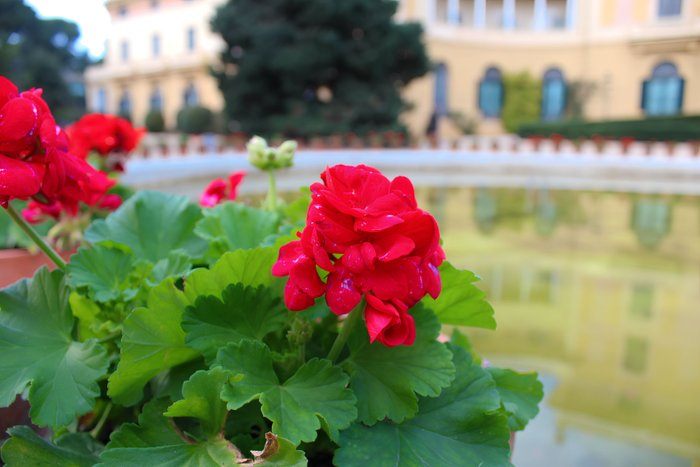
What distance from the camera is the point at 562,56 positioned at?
2095 centimetres

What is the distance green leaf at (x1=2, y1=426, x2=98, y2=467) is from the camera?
584 millimetres

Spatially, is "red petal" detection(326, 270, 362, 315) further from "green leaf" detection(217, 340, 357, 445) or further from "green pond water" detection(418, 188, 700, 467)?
"green pond water" detection(418, 188, 700, 467)

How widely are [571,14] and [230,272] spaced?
74.8 ft

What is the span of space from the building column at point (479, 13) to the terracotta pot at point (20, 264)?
21.4 m

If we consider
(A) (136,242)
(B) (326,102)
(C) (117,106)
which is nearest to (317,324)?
(A) (136,242)

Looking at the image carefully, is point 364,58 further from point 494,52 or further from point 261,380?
point 261,380

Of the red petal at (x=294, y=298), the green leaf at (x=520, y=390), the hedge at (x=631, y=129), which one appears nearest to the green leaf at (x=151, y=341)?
the red petal at (x=294, y=298)

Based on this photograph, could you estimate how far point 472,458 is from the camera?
1.93ft

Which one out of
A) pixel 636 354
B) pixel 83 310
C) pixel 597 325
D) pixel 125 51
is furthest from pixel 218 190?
pixel 125 51

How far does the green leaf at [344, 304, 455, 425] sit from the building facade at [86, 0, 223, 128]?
21835 mm

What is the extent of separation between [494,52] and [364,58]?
918 cm

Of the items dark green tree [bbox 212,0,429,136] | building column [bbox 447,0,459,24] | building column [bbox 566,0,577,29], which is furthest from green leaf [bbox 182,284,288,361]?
building column [bbox 566,0,577,29]

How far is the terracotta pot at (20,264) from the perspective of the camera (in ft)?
3.78

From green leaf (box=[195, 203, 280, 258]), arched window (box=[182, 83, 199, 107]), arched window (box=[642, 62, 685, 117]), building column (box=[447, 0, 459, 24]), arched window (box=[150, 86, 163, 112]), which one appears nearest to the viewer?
green leaf (box=[195, 203, 280, 258])
